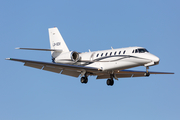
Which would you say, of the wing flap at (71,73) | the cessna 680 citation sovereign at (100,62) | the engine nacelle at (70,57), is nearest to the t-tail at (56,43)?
the cessna 680 citation sovereign at (100,62)

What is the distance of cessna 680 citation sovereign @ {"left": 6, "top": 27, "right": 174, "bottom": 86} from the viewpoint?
97.2ft

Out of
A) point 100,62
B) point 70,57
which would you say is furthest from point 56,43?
point 100,62

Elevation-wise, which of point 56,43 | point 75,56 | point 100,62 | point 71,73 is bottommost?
point 71,73

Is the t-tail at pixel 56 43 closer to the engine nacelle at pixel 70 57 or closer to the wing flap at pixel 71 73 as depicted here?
the engine nacelle at pixel 70 57

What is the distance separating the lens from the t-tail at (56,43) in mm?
35219

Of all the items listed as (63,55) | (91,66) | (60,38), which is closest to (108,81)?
(91,66)

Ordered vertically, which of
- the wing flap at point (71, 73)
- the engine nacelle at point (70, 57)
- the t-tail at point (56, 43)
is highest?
the t-tail at point (56, 43)

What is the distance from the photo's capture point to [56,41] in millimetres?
36719

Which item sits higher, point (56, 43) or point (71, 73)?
point (56, 43)

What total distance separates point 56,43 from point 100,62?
7.16 metres

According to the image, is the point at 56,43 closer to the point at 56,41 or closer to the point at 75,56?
the point at 56,41

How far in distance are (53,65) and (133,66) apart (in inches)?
275

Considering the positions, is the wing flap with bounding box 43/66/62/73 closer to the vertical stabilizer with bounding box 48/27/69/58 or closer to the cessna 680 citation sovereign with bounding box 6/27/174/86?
the cessna 680 citation sovereign with bounding box 6/27/174/86

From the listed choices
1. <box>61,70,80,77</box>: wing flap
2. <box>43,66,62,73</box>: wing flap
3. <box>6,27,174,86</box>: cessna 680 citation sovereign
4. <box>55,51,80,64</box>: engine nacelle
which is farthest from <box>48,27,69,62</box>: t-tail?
<box>43,66,62,73</box>: wing flap
